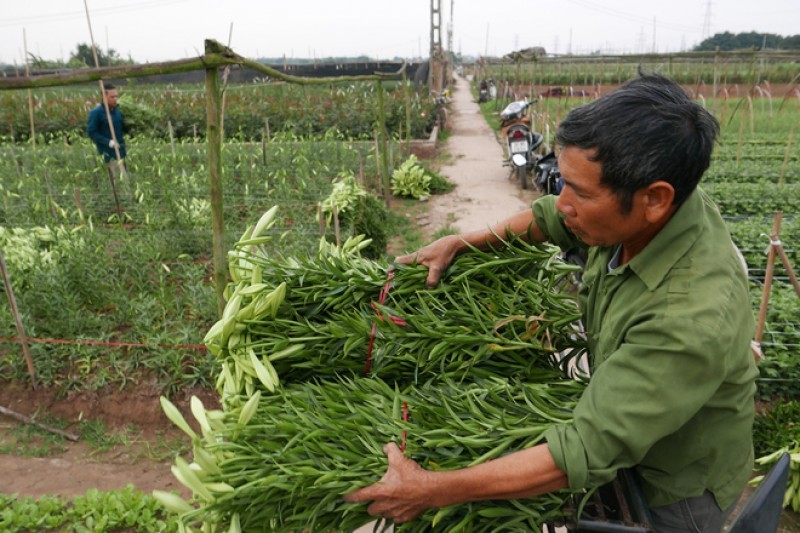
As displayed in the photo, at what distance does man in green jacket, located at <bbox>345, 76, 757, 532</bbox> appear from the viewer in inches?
43.3

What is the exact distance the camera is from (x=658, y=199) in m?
1.15

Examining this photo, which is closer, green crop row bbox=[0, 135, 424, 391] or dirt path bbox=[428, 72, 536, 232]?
green crop row bbox=[0, 135, 424, 391]

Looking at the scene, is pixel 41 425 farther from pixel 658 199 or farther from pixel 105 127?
pixel 105 127

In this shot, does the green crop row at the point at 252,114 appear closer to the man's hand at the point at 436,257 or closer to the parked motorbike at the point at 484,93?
the man's hand at the point at 436,257

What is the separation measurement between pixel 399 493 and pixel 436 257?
77 centimetres

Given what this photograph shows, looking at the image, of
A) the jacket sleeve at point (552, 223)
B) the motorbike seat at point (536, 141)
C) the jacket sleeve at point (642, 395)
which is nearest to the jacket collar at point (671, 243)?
the jacket sleeve at point (642, 395)

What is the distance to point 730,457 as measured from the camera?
1323mm

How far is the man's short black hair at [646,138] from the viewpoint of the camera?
1.10 meters

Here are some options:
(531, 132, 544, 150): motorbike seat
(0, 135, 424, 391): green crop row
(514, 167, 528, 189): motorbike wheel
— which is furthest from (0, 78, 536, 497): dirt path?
(531, 132, 544, 150): motorbike seat

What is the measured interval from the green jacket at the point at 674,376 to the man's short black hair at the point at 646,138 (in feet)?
0.44

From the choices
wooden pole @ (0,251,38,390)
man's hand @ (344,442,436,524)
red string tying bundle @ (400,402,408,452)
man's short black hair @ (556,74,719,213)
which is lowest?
wooden pole @ (0,251,38,390)

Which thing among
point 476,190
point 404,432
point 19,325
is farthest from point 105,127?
point 404,432

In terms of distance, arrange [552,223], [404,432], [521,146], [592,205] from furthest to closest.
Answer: [521,146]
[552,223]
[404,432]
[592,205]

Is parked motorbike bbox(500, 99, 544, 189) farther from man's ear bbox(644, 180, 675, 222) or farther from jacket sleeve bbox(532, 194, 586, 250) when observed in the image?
man's ear bbox(644, 180, 675, 222)
